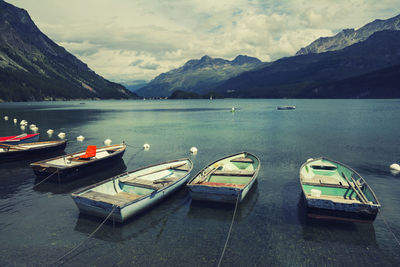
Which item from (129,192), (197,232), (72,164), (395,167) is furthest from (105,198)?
(395,167)

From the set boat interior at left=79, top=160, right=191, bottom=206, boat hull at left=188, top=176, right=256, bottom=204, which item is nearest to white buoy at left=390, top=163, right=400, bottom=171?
boat hull at left=188, top=176, right=256, bottom=204

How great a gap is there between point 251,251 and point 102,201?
1059 cm

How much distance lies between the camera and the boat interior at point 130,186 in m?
18.6

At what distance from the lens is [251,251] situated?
15.3 m

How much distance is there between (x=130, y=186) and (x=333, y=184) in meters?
17.4

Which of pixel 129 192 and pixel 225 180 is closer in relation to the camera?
pixel 129 192

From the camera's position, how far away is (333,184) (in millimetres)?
21094

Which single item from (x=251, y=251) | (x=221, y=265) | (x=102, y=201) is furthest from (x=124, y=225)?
(x=251, y=251)

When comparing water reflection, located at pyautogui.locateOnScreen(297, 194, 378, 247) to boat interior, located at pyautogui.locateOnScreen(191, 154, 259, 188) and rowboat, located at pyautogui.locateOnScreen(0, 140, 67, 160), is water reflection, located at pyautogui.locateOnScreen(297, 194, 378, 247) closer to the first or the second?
boat interior, located at pyautogui.locateOnScreen(191, 154, 259, 188)

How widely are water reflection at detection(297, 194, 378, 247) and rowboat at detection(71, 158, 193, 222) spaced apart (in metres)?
11.3

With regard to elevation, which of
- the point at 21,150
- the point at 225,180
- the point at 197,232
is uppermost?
the point at 21,150

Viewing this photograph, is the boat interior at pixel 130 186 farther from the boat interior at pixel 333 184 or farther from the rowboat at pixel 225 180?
the boat interior at pixel 333 184

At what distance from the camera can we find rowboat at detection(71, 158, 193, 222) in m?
17.7

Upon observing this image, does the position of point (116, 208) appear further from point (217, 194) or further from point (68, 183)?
point (68, 183)
